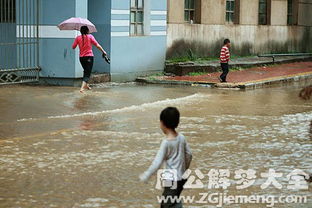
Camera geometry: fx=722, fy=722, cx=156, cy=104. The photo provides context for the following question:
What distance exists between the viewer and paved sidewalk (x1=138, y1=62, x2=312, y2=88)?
20375mm

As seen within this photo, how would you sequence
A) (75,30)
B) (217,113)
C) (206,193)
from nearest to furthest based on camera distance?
(206,193), (217,113), (75,30)

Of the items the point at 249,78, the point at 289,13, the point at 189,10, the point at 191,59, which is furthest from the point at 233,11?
the point at 249,78

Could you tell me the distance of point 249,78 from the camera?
72.0 feet

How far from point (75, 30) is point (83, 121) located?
6.00 m

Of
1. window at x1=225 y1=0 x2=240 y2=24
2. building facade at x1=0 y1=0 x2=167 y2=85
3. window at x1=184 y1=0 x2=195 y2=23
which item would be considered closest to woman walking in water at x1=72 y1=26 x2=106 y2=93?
building facade at x1=0 y1=0 x2=167 y2=85

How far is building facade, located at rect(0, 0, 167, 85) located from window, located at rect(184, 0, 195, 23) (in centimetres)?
377

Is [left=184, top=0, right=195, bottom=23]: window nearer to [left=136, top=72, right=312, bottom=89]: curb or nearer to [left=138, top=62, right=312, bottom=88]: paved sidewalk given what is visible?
[left=138, top=62, right=312, bottom=88]: paved sidewalk

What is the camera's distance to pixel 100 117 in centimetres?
1373

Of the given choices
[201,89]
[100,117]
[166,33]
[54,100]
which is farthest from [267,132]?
[166,33]

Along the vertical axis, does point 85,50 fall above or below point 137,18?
below

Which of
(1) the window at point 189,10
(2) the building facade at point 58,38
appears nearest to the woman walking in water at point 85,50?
(2) the building facade at point 58,38

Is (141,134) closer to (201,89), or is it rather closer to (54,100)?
(54,100)

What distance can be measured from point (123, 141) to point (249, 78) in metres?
11.3

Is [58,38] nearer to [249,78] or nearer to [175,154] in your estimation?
[249,78]
